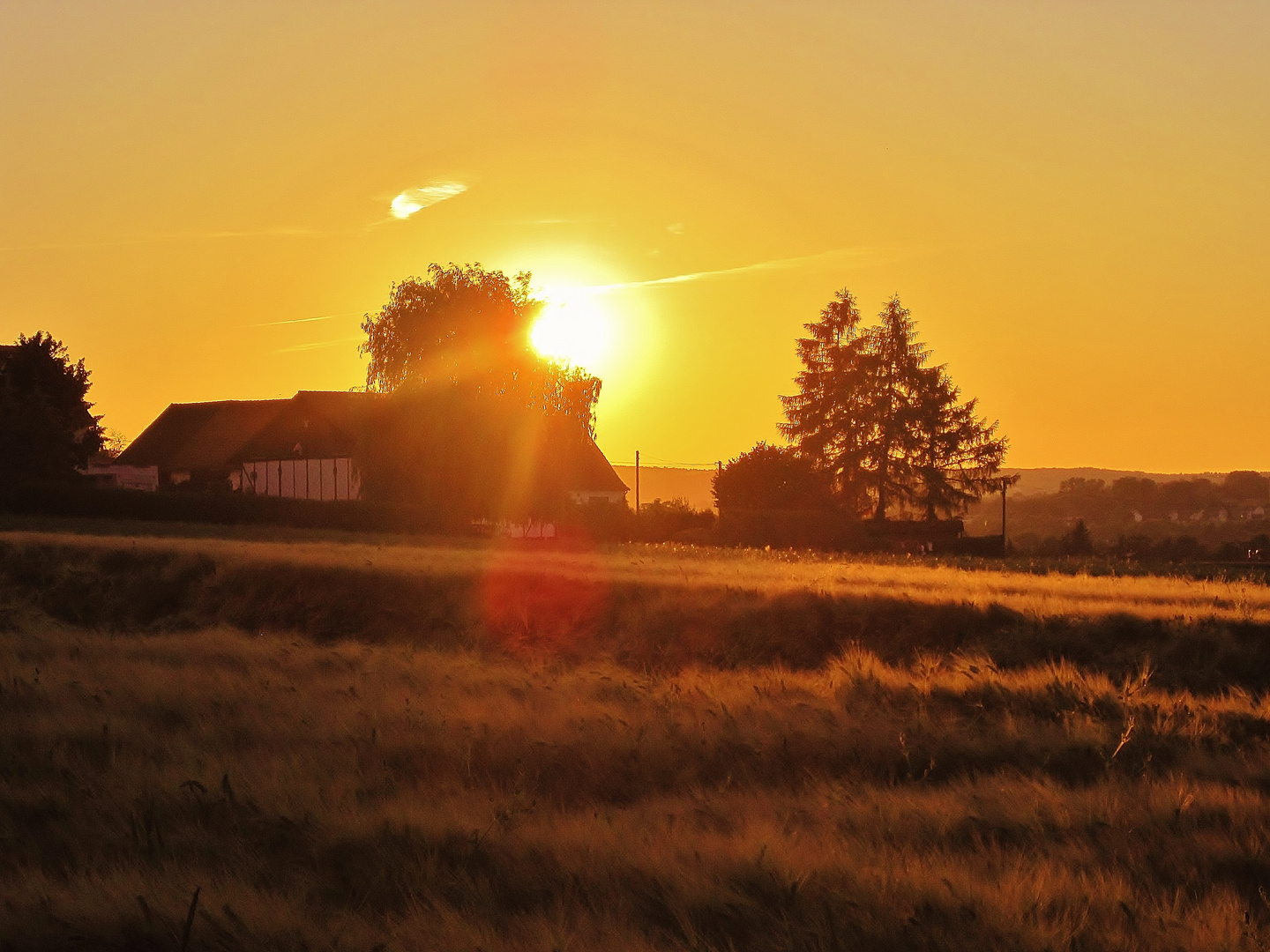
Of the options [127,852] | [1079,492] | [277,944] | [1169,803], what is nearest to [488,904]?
[277,944]

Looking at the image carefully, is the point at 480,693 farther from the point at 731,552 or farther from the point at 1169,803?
the point at 731,552

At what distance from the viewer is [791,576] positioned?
25406 millimetres

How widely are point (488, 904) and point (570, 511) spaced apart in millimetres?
51621

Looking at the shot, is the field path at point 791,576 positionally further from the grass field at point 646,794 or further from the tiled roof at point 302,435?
the tiled roof at point 302,435

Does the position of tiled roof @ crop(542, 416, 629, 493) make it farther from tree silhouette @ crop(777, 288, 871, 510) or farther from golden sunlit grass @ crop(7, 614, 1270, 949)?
golden sunlit grass @ crop(7, 614, 1270, 949)

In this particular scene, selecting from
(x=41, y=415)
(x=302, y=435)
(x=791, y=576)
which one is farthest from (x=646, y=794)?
(x=302, y=435)

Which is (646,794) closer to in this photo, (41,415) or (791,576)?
(791,576)

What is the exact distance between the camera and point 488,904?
22.4ft

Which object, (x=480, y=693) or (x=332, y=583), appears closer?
(x=480, y=693)

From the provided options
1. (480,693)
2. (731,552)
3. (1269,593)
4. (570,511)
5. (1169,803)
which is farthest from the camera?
(570,511)

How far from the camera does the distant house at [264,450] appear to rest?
77562mm

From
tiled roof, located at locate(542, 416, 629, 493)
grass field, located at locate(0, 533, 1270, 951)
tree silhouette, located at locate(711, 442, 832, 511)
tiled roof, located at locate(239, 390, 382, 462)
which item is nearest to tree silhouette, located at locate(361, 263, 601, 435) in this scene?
tiled roof, located at locate(542, 416, 629, 493)

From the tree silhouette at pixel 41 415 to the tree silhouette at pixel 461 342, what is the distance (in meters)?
15.8

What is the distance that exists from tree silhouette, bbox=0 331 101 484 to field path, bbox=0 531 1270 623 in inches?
1053
